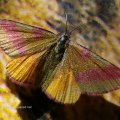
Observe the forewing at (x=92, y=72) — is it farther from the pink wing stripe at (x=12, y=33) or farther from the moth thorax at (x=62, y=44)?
the pink wing stripe at (x=12, y=33)

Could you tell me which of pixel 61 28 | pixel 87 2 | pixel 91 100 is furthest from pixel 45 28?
pixel 91 100

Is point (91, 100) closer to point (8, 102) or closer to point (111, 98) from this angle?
point (111, 98)

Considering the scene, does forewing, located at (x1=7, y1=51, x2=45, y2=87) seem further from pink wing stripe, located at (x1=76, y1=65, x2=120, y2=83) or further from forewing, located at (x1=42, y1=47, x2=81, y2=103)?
pink wing stripe, located at (x1=76, y1=65, x2=120, y2=83)

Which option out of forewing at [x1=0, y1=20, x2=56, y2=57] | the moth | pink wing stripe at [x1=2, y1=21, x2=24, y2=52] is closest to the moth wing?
the moth

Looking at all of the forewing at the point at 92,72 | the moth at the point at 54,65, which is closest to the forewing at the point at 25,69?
the moth at the point at 54,65

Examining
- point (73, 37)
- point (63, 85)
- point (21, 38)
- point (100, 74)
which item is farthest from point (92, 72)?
point (21, 38)

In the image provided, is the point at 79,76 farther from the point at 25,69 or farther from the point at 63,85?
the point at 25,69
